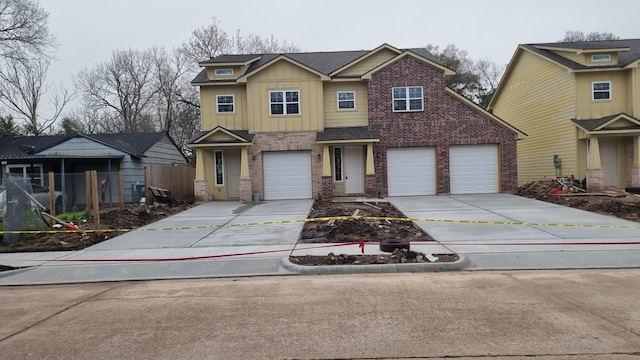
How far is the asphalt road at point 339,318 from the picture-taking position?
14.3 ft

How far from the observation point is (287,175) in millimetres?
21703

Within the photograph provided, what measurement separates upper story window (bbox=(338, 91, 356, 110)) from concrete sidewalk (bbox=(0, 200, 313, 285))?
1043cm

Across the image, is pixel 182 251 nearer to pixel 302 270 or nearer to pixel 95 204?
pixel 302 270

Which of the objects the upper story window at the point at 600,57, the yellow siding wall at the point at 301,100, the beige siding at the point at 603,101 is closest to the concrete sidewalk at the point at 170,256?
the yellow siding wall at the point at 301,100

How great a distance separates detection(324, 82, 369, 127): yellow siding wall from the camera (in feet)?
72.9

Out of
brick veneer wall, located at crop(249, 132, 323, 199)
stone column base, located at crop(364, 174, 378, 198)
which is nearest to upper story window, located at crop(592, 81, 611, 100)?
stone column base, located at crop(364, 174, 378, 198)

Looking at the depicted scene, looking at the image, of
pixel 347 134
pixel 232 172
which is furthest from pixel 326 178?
pixel 232 172

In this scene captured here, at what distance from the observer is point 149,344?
183 inches

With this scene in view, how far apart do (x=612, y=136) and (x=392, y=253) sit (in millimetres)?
18090

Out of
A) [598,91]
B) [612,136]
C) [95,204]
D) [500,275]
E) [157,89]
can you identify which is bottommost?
[500,275]

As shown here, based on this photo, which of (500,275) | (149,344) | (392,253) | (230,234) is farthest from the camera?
(230,234)

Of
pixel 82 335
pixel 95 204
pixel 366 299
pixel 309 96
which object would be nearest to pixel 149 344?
pixel 82 335

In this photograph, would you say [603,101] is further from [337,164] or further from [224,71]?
[224,71]

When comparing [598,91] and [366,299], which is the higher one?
[598,91]
